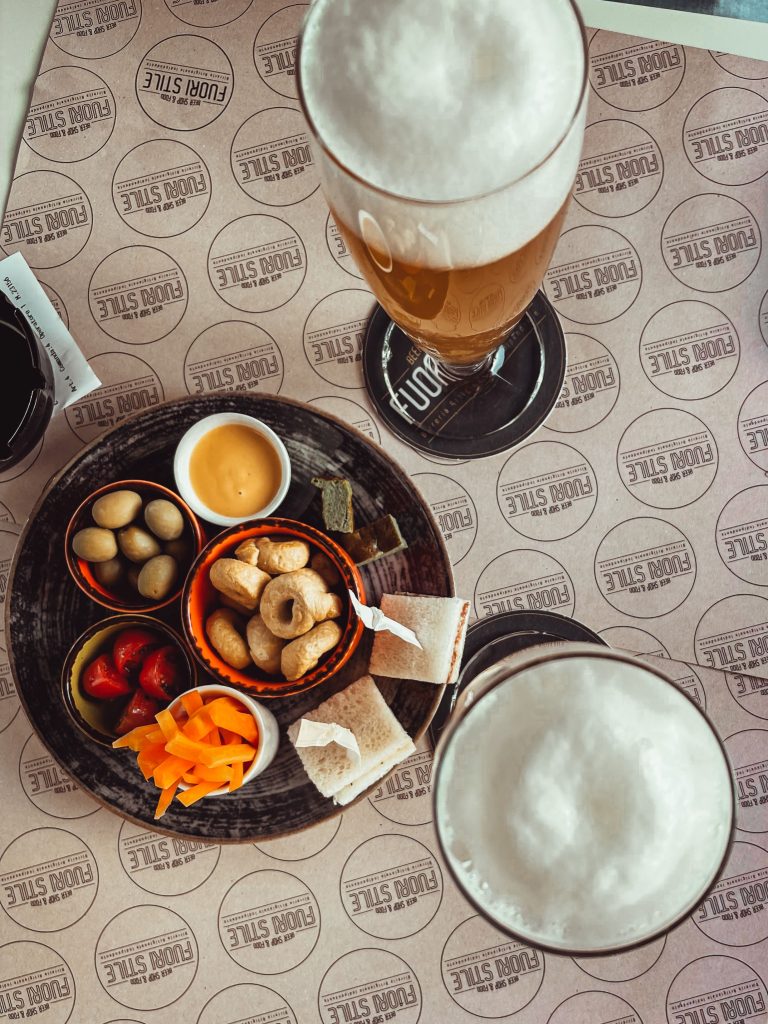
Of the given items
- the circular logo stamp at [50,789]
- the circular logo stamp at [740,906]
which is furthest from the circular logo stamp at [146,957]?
the circular logo stamp at [740,906]

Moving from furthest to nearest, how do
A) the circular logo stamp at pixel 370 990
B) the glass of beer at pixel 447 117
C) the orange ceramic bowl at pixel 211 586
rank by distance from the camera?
the circular logo stamp at pixel 370 990 → the orange ceramic bowl at pixel 211 586 → the glass of beer at pixel 447 117

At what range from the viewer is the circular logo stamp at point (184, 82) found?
3.71 ft

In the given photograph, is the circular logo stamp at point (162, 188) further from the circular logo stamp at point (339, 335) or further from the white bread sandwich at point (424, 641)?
the white bread sandwich at point (424, 641)

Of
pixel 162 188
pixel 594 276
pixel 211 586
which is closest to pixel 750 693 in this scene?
pixel 594 276

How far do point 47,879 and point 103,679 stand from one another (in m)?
0.30

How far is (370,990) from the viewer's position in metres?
1.05

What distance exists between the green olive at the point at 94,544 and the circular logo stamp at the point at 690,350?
0.68 meters

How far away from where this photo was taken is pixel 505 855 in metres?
0.66

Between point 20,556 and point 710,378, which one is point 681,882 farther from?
point 20,556

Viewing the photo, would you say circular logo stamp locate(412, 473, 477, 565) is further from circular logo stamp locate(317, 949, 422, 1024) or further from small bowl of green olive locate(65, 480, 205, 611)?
circular logo stamp locate(317, 949, 422, 1024)

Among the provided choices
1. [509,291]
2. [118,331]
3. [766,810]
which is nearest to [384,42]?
[509,291]

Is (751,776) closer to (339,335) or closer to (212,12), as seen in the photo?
(339,335)

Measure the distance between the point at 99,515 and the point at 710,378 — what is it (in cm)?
75

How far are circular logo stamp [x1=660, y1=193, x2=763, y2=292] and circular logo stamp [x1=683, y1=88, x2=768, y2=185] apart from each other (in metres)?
0.05
